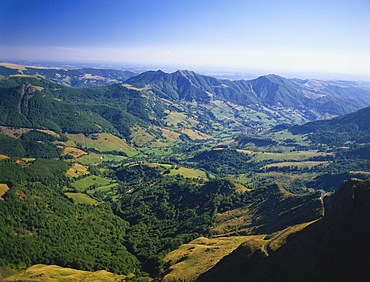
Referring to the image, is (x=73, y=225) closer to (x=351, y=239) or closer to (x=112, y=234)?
(x=112, y=234)

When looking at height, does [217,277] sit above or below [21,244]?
above

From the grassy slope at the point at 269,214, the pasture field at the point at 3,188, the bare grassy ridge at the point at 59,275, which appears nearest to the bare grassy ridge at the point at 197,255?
the grassy slope at the point at 269,214

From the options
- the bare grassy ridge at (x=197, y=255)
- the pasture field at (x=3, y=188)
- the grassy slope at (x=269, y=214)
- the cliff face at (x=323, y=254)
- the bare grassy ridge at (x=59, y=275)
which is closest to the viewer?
the cliff face at (x=323, y=254)

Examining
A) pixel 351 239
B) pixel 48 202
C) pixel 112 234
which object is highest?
pixel 351 239

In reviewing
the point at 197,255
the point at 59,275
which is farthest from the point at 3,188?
the point at 197,255

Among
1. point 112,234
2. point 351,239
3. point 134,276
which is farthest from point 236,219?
point 351,239

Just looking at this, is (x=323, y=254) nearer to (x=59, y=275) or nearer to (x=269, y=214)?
(x=269, y=214)

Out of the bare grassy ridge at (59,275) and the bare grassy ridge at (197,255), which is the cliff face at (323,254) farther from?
the bare grassy ridge at (59,275)

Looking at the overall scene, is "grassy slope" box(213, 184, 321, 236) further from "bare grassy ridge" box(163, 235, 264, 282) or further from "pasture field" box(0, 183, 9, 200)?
"pasture field" box(0, 183, 9, 200)
